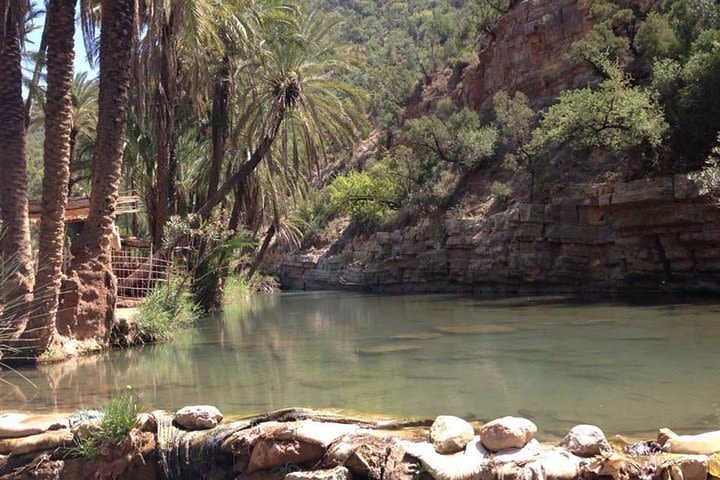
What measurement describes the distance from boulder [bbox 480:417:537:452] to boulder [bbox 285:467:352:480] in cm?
120

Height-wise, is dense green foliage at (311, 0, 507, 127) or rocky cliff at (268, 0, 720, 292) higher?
dense green foliage at (311, 0, 507, 127)

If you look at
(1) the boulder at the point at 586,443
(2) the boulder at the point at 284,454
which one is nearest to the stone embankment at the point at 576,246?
(1) the boulder at the point at 586,443

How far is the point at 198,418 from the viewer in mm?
6551

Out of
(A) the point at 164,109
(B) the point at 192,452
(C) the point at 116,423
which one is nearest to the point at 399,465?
(B) the point at 192,452

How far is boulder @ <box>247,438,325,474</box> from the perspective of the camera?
5812mm

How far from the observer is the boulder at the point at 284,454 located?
581 centimetres

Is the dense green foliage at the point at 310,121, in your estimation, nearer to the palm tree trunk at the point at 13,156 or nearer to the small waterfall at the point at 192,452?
the palm tree trunk at the point at 13,156

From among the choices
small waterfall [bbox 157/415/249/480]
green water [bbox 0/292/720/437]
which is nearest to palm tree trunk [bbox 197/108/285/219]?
green water [bbox 0/292/720/437]

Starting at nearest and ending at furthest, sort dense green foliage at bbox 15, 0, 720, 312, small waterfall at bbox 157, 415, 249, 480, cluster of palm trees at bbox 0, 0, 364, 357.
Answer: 1. small waterfall at bbox 157, 415, 249, 480
2. cluster of palm trees at bbox 0, 0, 364, 357
3. dense green foliage at bbox 15, 0, 720, 312

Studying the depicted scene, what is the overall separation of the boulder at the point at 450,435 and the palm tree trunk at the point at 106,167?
31.0 feet

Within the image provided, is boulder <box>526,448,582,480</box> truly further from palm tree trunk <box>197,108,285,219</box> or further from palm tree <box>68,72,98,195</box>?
palm tree <box>68,72,98,195</box>

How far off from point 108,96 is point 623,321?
513 inches

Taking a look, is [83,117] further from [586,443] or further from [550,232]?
[586,443]

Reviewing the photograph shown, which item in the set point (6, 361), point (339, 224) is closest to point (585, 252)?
point (6, 361)
